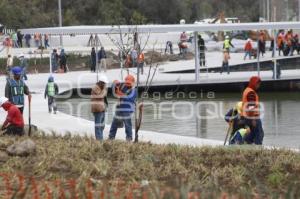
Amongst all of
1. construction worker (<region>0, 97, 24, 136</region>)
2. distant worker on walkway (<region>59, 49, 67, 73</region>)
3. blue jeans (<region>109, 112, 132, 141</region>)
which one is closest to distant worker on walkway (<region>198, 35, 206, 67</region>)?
distant worker on walkway (<region>59, 49, 67, 73</region>)

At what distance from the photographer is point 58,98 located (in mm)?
27609

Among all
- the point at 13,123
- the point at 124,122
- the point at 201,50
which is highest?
the point at 201,50

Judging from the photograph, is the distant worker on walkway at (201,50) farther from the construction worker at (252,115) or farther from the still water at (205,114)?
the construction worker at (252,115)

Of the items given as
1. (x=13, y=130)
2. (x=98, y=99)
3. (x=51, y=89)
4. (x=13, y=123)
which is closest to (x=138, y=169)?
(x=13, y=130)

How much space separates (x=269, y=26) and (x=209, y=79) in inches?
134

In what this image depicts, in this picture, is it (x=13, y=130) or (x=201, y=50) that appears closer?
(x=13, y=130)

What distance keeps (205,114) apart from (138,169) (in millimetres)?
14323

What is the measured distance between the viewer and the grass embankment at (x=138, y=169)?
740 cm

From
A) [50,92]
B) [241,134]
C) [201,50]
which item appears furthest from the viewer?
[201,50]

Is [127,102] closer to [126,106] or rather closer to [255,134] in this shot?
[126,106]

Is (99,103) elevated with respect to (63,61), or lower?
lower

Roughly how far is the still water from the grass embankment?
265 inches

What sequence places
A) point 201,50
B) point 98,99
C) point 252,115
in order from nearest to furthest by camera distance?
point 252,115, point 98,99, point 201,50

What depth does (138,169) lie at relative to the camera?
8.61 m
